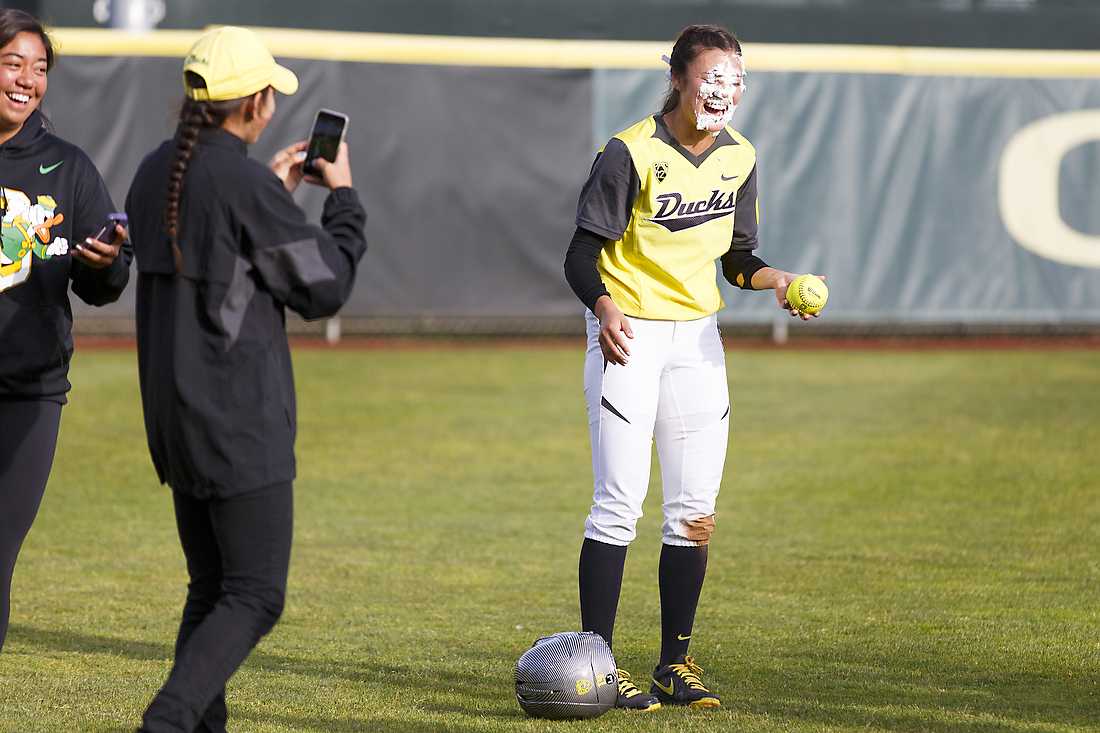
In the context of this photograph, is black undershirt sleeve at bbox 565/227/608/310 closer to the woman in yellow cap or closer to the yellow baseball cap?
the woman in yellow cap

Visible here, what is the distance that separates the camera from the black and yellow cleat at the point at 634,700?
17.1ft

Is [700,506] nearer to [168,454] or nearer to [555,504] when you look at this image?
[168,454]

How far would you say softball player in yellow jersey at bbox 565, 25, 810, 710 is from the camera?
515cm

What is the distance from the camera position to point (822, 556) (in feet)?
26.7

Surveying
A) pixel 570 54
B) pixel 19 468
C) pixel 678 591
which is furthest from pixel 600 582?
pixel 570 54

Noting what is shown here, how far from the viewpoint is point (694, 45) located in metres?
5.17

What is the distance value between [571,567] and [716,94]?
3.44 metres

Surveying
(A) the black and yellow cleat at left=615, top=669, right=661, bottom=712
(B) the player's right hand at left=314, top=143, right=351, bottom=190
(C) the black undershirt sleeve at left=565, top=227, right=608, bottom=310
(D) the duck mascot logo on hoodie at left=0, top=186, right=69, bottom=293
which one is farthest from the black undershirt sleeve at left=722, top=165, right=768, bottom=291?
(D) the duck mascot logo on hoodie at left=0, top=186, right=69, bottom=293

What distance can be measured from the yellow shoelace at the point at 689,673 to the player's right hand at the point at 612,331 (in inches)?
42.9

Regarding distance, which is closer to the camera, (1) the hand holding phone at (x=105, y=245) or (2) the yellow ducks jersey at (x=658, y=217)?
(1) the hand holding phone at (x=105, y=245)

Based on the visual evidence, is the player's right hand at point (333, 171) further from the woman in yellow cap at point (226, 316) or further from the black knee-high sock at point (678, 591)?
the black knee-high sock at point (678, 591)

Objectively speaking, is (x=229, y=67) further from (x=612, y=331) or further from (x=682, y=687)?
(x=682, y=687)

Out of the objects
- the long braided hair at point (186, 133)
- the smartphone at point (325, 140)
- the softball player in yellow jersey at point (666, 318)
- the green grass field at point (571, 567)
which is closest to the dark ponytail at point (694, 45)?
the softball player in yellow jersey at point (666, 318)

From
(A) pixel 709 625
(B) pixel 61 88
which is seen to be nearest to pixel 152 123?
(B) pixel 61 88
